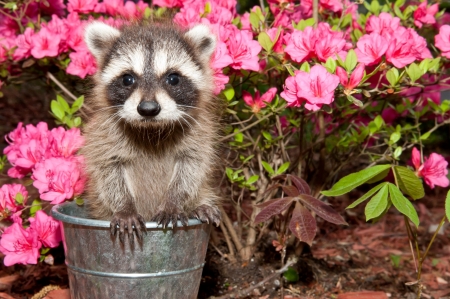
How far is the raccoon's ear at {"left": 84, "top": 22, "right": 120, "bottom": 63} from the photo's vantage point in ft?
10.3

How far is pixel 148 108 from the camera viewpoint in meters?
2.68

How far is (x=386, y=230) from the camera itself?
4.86m

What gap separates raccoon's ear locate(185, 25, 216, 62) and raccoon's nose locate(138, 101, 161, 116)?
0.57 meters

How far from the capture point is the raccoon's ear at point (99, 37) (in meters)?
3.13

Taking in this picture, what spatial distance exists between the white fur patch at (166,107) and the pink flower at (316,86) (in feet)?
1.81

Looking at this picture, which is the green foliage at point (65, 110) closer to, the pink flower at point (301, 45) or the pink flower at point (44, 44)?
the pink flower at point (44, 44)

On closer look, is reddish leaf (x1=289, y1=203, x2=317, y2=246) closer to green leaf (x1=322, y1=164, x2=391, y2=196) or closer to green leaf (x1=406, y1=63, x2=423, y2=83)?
green leaf (x1=322, y1=164, x2=391, y2=196)

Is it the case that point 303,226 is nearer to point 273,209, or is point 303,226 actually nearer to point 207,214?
point 273,209

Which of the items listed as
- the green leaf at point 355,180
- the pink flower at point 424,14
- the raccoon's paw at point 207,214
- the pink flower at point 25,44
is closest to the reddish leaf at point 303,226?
the green leaf at point 355,180

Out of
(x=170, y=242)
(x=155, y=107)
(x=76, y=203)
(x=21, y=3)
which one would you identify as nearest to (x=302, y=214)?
(x=170, y=242)

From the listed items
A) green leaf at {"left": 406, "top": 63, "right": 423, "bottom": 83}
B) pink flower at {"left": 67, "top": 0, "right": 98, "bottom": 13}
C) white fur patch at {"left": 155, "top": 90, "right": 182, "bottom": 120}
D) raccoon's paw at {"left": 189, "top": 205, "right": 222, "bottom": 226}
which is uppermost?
pink flower at {"left": 67, "top": 0, "right": 98, "bottom": 13}

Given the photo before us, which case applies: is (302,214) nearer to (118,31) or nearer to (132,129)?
(132,129)

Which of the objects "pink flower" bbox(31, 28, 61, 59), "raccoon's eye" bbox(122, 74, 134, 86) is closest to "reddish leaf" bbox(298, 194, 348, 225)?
"raccoon's eye" bbox(122, 74, 134, 86)

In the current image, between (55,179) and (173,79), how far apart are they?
729 mm
